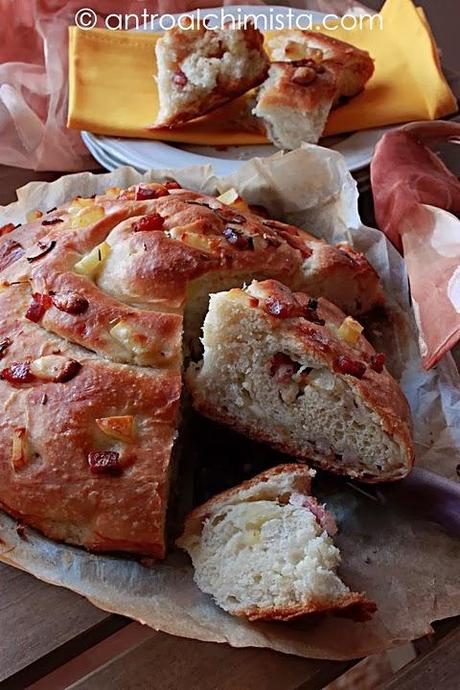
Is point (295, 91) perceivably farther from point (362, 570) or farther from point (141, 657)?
point (141, 657)

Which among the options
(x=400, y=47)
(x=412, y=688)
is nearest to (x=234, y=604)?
(x=412, y=688)

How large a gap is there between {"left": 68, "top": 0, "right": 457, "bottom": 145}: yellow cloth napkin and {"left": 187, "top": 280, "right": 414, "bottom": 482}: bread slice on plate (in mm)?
1188

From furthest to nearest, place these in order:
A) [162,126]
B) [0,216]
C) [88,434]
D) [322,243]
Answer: [162,126] → [0,216] → [322,243] → [88,434]

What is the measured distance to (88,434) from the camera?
1807 mm

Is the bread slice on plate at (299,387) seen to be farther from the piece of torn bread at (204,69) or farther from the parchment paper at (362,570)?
the piece of torn bread at (204,69)

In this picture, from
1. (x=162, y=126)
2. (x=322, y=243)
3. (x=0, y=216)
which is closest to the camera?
(x=322, y=243)

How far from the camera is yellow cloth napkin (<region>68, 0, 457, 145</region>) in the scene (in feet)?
9.83

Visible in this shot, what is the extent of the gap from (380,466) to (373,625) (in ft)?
1.24

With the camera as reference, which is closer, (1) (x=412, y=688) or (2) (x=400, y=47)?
(1) (x=412, y=688)

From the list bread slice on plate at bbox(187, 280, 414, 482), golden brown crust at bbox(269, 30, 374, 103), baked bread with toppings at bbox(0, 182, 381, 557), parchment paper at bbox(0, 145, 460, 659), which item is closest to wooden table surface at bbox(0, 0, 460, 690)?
parchment paper at bbox(0, 145, 460, 659)

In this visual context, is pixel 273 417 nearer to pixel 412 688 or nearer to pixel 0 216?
pixel 412 688

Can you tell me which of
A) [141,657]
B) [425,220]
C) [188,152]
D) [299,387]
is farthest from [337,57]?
[141,657]

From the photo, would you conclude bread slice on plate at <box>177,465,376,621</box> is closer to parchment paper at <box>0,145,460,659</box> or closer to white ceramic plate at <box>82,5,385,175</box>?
parchment paper at <box>0,145,460,659</box>

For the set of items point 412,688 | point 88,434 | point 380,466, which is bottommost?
point 412,688
